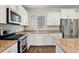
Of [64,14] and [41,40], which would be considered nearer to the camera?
[41,40]

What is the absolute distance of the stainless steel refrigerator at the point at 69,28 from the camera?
22.7 ft

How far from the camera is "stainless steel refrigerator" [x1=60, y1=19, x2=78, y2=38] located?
6.93 metres

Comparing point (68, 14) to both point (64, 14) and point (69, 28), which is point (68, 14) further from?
point (69, 28)

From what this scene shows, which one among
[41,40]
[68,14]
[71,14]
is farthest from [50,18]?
[41,40]

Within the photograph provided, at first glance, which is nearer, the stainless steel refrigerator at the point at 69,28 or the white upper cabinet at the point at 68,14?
the stainless steel refrigerator at the point at 69,28

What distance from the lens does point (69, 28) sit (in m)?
6.94

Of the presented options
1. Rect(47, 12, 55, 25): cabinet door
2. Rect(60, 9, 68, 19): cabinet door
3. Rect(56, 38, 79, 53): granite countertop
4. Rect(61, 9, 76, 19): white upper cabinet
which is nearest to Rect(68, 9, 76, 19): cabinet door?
Rect(61, 9, 76, 19): white upper cabinet

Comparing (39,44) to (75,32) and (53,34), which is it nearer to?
(53,34)

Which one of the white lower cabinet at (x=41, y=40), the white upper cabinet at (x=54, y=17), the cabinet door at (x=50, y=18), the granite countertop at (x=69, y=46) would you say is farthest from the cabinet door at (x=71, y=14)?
the granite countertop at (x=69, y=46)

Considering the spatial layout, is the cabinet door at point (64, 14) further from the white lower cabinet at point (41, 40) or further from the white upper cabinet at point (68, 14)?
the white lower cabinet at point (41, 40)

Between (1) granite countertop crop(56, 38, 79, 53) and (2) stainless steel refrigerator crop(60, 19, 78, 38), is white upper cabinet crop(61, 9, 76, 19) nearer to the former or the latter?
(2) stainless steel refrigerator crop(60, 19, 78, 38)

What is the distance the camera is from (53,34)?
682 centimetres
